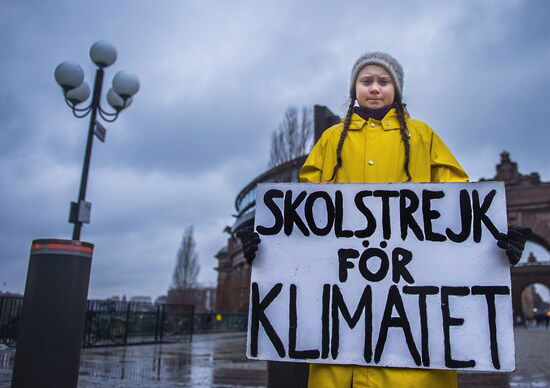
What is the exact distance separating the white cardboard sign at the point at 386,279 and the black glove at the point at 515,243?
0.06 meters

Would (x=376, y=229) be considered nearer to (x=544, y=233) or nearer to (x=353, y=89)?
(x=353, y=89)

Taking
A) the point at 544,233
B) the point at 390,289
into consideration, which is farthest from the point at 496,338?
the point at 544,233

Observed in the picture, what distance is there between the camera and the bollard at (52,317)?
3.53 m

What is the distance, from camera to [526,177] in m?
47.2

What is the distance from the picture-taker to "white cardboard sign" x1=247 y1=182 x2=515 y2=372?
81.8 inches

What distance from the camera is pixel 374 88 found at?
265cm

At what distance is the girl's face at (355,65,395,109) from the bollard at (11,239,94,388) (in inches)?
103

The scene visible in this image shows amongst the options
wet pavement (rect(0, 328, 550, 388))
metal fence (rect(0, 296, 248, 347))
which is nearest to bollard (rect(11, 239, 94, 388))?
wet pavement (rect(0, 328, 550, 388))

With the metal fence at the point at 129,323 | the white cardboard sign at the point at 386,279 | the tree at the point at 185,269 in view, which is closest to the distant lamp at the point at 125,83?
the metal fence at the point at 129,323

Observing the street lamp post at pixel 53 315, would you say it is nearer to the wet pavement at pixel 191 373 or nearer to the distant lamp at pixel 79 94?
the wet pavement at pixel 191 373

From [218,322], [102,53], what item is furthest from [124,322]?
[218,322]

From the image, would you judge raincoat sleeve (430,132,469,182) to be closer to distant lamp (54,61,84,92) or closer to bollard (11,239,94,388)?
bollard (11,239,94,388)

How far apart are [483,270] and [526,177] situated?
51.1 metres

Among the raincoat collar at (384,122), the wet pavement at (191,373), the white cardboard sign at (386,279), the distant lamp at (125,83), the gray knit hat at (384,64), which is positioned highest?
the distant lamp at (125,83)
